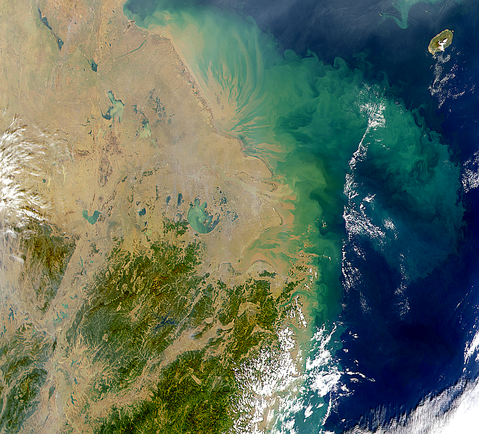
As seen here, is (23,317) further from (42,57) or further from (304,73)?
(304,73)

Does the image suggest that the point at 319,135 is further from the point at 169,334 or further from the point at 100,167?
the point at 169,334

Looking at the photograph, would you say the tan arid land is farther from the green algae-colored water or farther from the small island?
the small island

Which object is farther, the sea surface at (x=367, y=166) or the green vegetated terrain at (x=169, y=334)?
the sea surface at (x=367, y=166)

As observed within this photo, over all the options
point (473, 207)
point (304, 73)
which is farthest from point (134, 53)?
point (473, 207)

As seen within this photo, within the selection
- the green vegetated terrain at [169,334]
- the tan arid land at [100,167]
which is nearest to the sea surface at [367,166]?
the tan arid land at [100,167]

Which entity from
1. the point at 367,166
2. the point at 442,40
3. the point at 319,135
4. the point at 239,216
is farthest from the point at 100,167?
the point at 442,40

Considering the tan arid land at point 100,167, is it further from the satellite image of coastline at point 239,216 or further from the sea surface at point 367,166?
the sea surface at point 367,166
